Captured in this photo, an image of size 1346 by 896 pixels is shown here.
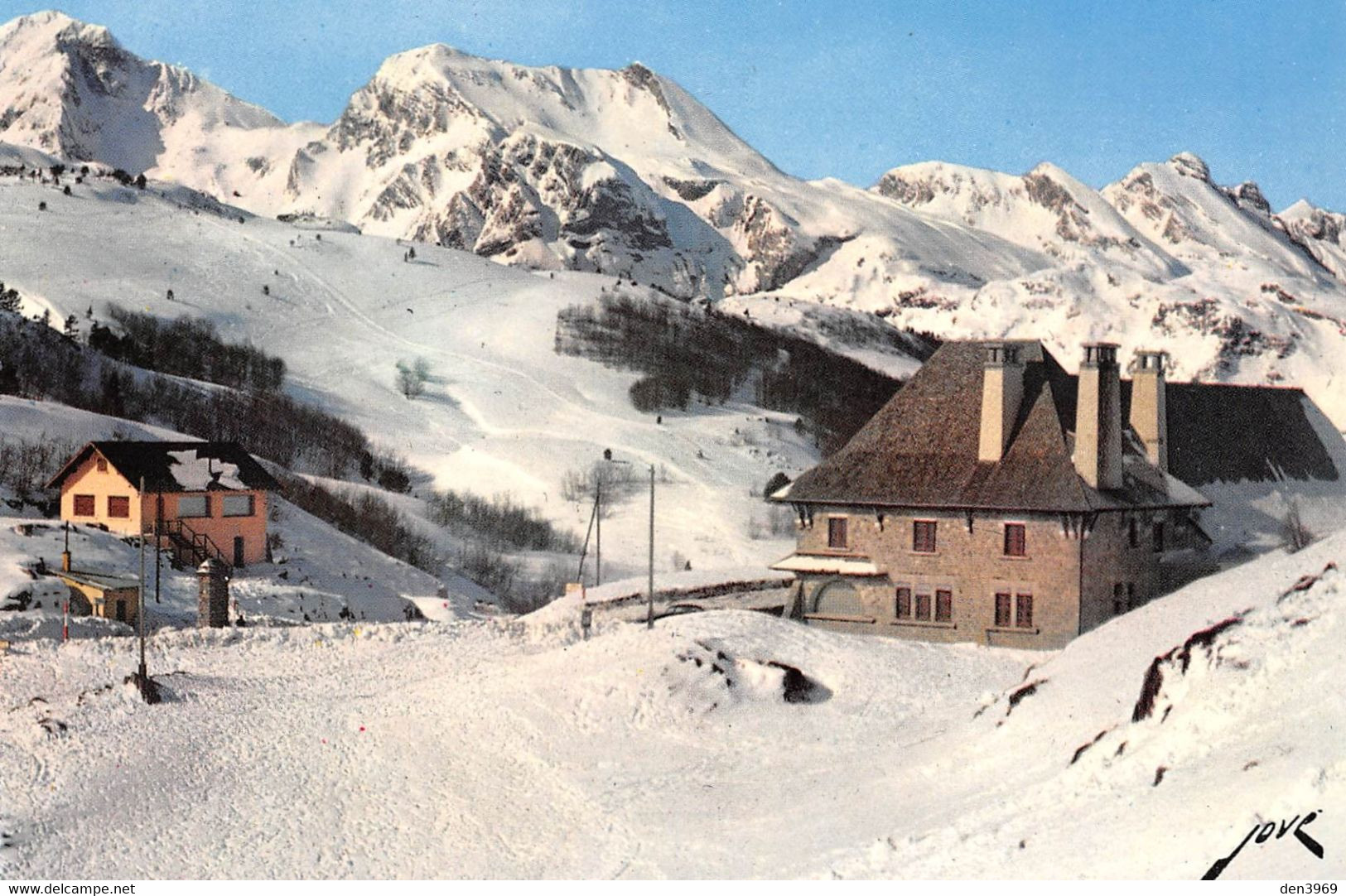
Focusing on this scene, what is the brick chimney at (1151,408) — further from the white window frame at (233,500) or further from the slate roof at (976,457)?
the white window frame at (233,500)

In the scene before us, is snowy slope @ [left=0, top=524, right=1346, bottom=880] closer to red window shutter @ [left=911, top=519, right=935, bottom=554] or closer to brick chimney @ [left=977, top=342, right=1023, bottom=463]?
red window shutter @ [left=911, top=519, right=935, bottom=554]

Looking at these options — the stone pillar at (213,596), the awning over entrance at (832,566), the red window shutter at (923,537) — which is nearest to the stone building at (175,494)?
the stone pillar at (213,596)

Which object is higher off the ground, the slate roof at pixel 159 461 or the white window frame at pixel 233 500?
the slate roof at pixel 159 461

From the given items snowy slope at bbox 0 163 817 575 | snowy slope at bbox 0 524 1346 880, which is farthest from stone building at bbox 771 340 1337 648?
snowy slope at bbox 0 163 817 575

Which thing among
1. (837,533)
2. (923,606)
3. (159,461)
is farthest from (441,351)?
(923,606)

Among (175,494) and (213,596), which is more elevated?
(175,494)

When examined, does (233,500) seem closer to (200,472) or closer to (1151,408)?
(200,472)
